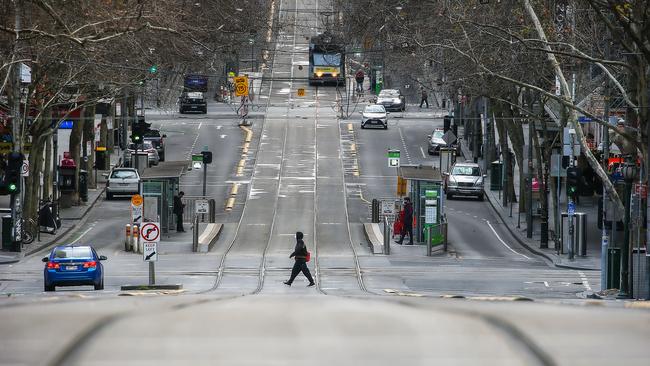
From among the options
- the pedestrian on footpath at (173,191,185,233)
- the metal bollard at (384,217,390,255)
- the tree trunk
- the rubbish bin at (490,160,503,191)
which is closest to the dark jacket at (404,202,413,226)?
the metal bollard at (384,217,390,255)

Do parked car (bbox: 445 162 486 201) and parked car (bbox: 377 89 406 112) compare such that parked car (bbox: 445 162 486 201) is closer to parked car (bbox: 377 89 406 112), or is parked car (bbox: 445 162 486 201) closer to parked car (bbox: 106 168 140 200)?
parked car (bbox: 106 168 140 200)

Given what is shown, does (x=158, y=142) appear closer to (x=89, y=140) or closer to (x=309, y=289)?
(x=89, y=140)

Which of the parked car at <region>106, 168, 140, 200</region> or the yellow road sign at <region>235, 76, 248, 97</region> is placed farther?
the yellow road sign at <region>235, 76, 248, 97</region>

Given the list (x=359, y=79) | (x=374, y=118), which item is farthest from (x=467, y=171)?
(x=359, y=79)

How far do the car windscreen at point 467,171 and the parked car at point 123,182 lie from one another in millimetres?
15496

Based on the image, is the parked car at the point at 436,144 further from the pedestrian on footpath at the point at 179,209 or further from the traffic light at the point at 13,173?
the traffic light at the point at 13,173

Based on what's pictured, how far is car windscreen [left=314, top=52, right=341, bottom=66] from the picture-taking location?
100 m

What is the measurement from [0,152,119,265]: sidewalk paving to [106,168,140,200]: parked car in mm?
1030

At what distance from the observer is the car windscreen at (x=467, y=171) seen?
61625 mm

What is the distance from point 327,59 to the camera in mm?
101812

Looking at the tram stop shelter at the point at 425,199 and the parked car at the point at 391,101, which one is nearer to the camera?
the tram stop shelter at the point at 425,199

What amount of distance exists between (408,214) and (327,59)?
57.1m

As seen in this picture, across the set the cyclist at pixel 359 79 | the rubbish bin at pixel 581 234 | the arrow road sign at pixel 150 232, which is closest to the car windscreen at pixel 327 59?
the cyclist at pixel 359 79

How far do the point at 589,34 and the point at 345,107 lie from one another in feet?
185
